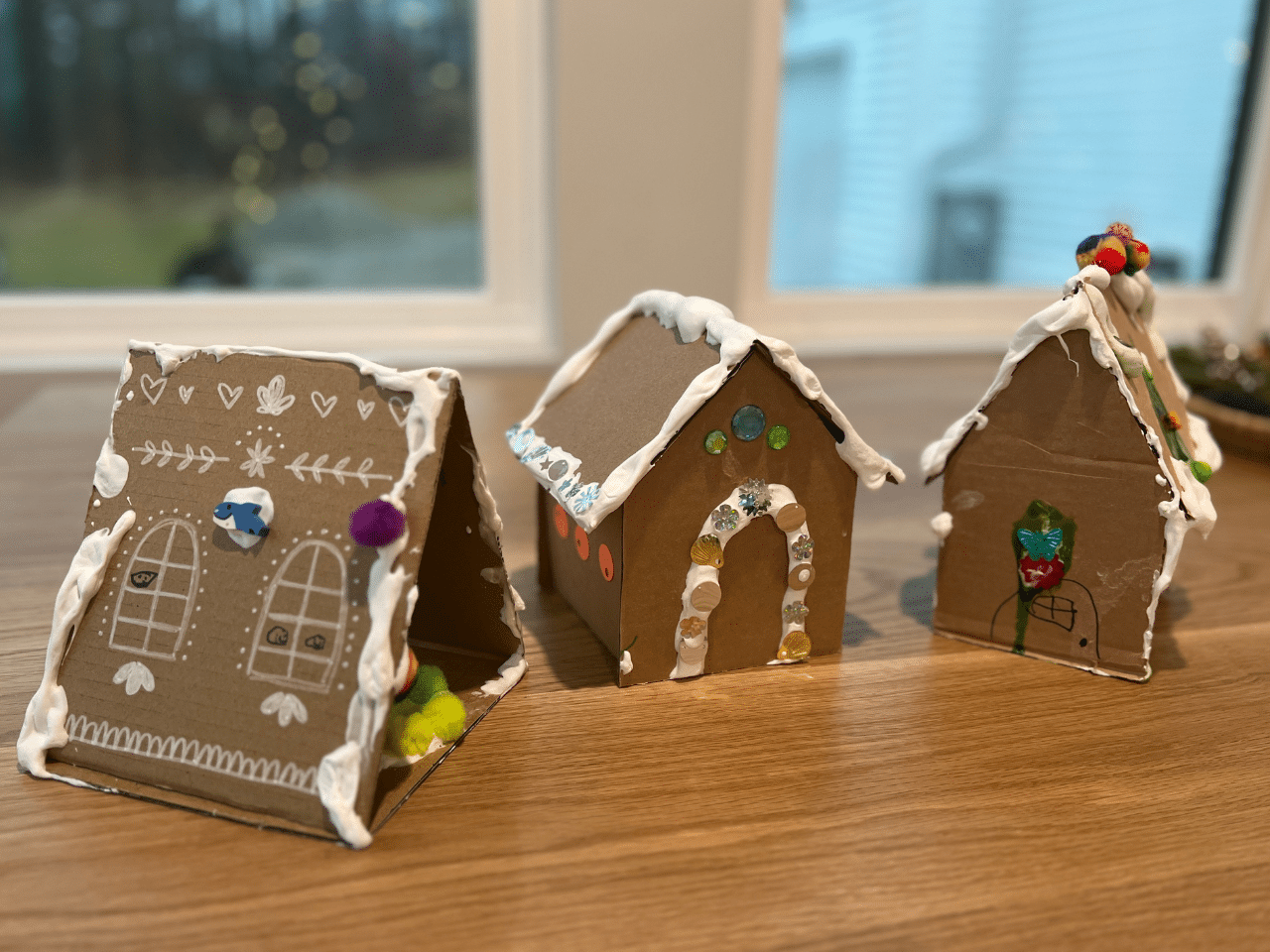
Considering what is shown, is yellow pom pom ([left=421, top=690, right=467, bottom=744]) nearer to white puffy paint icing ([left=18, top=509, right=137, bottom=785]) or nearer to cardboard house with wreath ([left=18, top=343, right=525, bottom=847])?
cardboard house with wreath ([left=18, top=343, right=525, bottom=847])

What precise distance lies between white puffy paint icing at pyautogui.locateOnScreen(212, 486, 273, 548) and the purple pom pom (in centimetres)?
8

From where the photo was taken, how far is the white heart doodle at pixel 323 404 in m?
0.69

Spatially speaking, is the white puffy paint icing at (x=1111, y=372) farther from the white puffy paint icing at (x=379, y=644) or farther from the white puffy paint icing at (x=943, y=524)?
the white puffy paint icing at (x=379, y=644)

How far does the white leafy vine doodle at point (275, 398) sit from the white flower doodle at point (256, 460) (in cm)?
3

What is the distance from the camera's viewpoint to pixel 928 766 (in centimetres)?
71

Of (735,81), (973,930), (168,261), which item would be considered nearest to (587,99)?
(735,81)

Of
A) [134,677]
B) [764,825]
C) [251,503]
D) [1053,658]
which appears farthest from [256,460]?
[1053,658]

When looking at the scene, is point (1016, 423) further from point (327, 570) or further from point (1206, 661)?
point (327, 570)

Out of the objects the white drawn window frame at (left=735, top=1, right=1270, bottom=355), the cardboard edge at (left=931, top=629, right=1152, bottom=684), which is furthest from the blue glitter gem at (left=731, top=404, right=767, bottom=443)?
the white drawn window frame at (left=735, top=1, right=1270, bottom=355)

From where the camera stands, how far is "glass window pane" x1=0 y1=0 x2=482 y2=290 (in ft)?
5.85

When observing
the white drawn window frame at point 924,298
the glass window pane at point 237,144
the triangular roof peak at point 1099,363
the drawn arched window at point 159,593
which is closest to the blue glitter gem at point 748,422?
the triangular roof peak at point 1099,363

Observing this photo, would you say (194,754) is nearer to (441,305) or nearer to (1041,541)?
(1041,541)

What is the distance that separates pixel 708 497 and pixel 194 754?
16.4 inches

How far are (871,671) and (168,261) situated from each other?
66.5 inches
